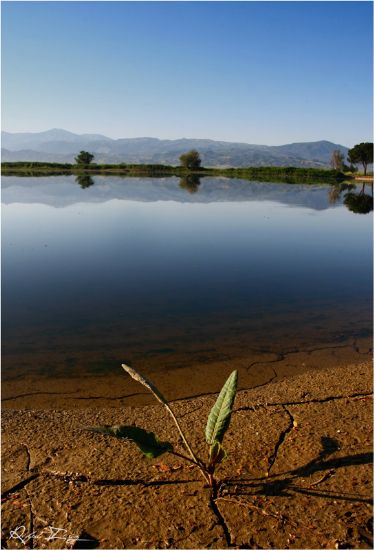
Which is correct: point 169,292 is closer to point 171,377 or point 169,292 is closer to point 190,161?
point 171,377

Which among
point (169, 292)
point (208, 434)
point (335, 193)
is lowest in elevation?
point (208, 434)

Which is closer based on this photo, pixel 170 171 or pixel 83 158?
pixel 170 171

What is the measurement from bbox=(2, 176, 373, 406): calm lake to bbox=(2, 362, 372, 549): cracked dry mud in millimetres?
2229

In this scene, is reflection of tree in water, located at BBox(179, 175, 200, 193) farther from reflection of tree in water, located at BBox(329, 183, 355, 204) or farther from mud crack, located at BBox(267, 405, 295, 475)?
mud crack, located at BBox(267, 405, 295, 475)

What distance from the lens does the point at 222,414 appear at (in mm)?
4039

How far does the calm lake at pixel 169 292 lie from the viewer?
8211 millimetres

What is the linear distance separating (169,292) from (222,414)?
793 centimetres

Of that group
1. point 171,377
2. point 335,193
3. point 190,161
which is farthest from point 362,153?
point 171,377

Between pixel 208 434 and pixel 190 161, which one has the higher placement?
pixel 190 161

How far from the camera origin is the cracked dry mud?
138 inches

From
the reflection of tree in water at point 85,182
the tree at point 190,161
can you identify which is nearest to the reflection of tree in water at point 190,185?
the reflection of tree in water at point 85,182

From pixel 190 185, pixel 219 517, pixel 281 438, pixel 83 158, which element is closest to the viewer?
pixel 219 517

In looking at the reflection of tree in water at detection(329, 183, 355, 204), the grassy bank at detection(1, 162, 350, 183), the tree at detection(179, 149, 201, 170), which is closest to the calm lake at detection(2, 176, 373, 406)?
the reflection of tree in water at detection(329, 183, 355, 204)

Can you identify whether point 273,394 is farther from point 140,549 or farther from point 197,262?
point 197,262
